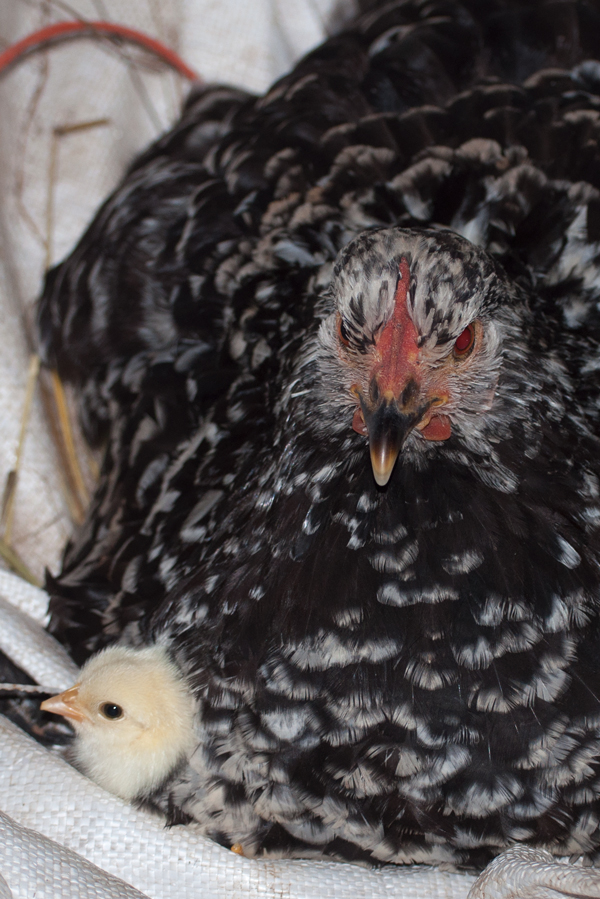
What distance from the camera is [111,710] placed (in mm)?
1807

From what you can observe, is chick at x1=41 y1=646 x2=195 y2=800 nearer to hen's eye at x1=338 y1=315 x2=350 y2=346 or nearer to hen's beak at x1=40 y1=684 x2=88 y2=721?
hen's beak at x1=40 y1=684 x2=88 y2=721

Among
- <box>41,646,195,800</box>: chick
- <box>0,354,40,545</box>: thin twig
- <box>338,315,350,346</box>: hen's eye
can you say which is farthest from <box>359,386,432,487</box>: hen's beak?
<box>0,354,40,545</box>: thin twig

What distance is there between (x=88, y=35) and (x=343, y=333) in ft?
8.04

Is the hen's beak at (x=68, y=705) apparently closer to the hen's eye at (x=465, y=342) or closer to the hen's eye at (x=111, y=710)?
the hen's eye at (x=111, y=710)

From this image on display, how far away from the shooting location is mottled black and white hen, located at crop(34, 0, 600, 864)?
1513 millimetres

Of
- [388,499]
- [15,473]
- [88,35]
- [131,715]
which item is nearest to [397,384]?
[388,499]

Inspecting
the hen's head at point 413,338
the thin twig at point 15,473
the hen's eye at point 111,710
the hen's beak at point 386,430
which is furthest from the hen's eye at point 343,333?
the thin twig at point 15,473

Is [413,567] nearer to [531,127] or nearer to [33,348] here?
[531,127]

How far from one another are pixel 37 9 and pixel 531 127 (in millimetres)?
2078

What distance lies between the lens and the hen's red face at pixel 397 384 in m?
1.36

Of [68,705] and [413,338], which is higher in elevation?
[413,338]

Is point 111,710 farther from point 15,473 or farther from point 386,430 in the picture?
point 15,473

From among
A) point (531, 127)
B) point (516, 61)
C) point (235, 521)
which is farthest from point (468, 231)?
point (235, 521)

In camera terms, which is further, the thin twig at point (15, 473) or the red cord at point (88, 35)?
the red cord at point (88, 35)
